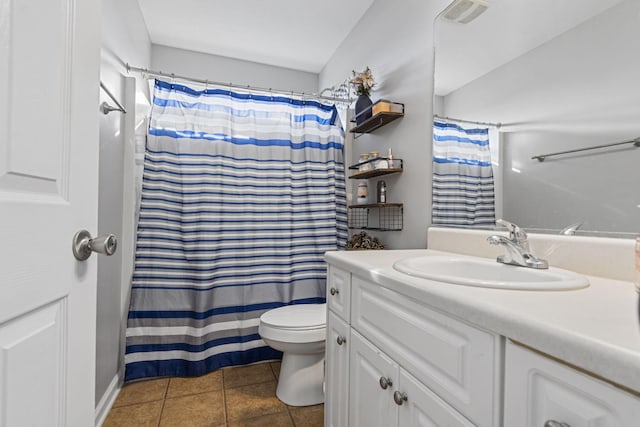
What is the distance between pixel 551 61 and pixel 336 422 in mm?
1483

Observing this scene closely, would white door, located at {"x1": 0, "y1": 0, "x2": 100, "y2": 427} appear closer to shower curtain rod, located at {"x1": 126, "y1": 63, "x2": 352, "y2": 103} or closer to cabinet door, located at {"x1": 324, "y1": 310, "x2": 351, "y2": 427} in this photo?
cabinet door, located at {"x1": 324, "y1": 310, "x2": 351, "y2": 427}

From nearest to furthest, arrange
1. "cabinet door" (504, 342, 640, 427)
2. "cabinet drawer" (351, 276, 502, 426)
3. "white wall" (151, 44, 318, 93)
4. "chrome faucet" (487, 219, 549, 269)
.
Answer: "cabinet door" (504, 342, 640, 427) < "cabinet drawer" (351, 276, 502, 426) < "chrome faucet" (487, 219, 549, 269) < "white wall" (151, 44, 318, 93)

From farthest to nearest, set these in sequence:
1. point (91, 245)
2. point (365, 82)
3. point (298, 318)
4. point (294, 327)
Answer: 1. point (365, 82)
2. point (298, 318)
3. point (294, 327)
4. point (91, 245)

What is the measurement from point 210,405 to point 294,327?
630mm

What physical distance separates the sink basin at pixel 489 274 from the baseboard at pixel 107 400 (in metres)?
1.61

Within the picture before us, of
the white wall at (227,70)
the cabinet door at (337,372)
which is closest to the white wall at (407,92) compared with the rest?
the cabinet door at (337,372)

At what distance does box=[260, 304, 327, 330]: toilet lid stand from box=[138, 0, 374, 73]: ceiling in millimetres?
2002

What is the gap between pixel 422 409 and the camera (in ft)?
2.39

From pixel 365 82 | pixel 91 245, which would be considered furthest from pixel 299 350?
pixel 365 82

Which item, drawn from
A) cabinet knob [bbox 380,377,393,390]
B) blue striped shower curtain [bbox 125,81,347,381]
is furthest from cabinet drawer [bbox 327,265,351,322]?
blue striped shower curtain [bbox 125,81,347,381]

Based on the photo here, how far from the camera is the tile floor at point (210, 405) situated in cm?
152

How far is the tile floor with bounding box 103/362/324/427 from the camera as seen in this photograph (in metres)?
1.52

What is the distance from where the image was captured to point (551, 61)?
3.32ft

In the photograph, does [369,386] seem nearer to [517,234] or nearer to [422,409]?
[422,409]
